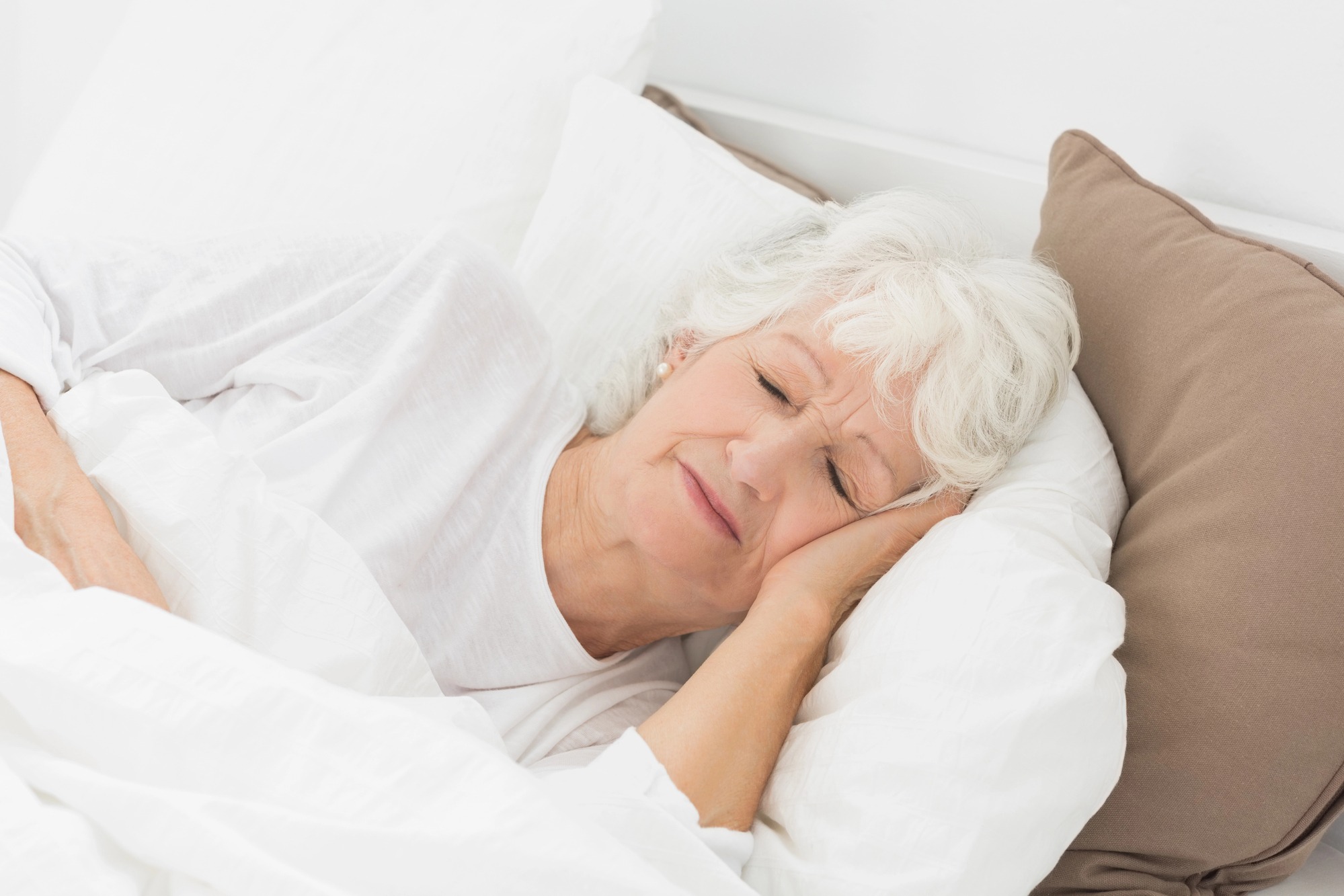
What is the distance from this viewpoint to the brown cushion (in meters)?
0.90

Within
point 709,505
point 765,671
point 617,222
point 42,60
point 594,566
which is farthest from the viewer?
point 42,60

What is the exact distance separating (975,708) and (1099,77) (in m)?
0.94

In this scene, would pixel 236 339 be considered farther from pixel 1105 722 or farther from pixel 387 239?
pixel 1105 722

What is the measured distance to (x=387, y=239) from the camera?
4.14 ft

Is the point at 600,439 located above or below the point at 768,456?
below

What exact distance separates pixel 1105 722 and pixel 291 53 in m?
1.47

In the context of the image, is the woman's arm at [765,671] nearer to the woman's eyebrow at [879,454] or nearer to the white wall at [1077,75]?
the woman's eyebrow at [879,454]

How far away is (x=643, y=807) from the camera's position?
84cm

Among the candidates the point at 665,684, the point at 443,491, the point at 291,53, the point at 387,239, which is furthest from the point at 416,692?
the point at 291,53

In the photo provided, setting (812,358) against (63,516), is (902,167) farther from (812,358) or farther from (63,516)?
(63,516)

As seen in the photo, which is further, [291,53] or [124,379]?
[291,53]

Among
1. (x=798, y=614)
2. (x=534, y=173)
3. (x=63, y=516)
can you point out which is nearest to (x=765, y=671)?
(x=798, y=614)

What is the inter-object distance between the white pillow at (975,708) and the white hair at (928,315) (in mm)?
59

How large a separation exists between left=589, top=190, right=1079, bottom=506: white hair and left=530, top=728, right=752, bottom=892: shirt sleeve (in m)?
0.46
